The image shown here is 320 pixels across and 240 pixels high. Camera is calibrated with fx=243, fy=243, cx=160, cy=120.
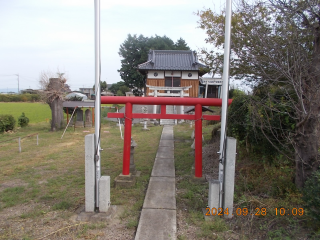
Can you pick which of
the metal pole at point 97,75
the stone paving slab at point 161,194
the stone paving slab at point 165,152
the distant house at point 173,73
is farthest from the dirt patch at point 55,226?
the distant house at point 173,73

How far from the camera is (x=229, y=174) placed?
139 inches

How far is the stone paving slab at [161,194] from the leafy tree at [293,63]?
6.58 ft

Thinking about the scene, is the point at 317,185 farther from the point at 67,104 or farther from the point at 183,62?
the point at 183,62

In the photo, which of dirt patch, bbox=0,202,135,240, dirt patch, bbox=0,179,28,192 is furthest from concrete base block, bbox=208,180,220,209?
dirt patch, bbox=0,179,28,192

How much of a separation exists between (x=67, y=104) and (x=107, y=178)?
39.3 feet

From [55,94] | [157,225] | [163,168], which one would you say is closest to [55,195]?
[157,225]

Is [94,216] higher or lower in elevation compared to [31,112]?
higher

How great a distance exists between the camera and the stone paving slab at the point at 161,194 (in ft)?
13.0

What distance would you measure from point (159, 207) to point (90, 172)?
1231 mm

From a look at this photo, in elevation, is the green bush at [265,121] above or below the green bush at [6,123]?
above

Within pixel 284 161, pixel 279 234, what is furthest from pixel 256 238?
pixel 284 161

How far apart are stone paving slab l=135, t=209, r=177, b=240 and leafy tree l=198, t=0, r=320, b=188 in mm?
2013

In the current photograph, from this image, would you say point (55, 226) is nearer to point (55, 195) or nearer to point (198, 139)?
point (55, 195)
